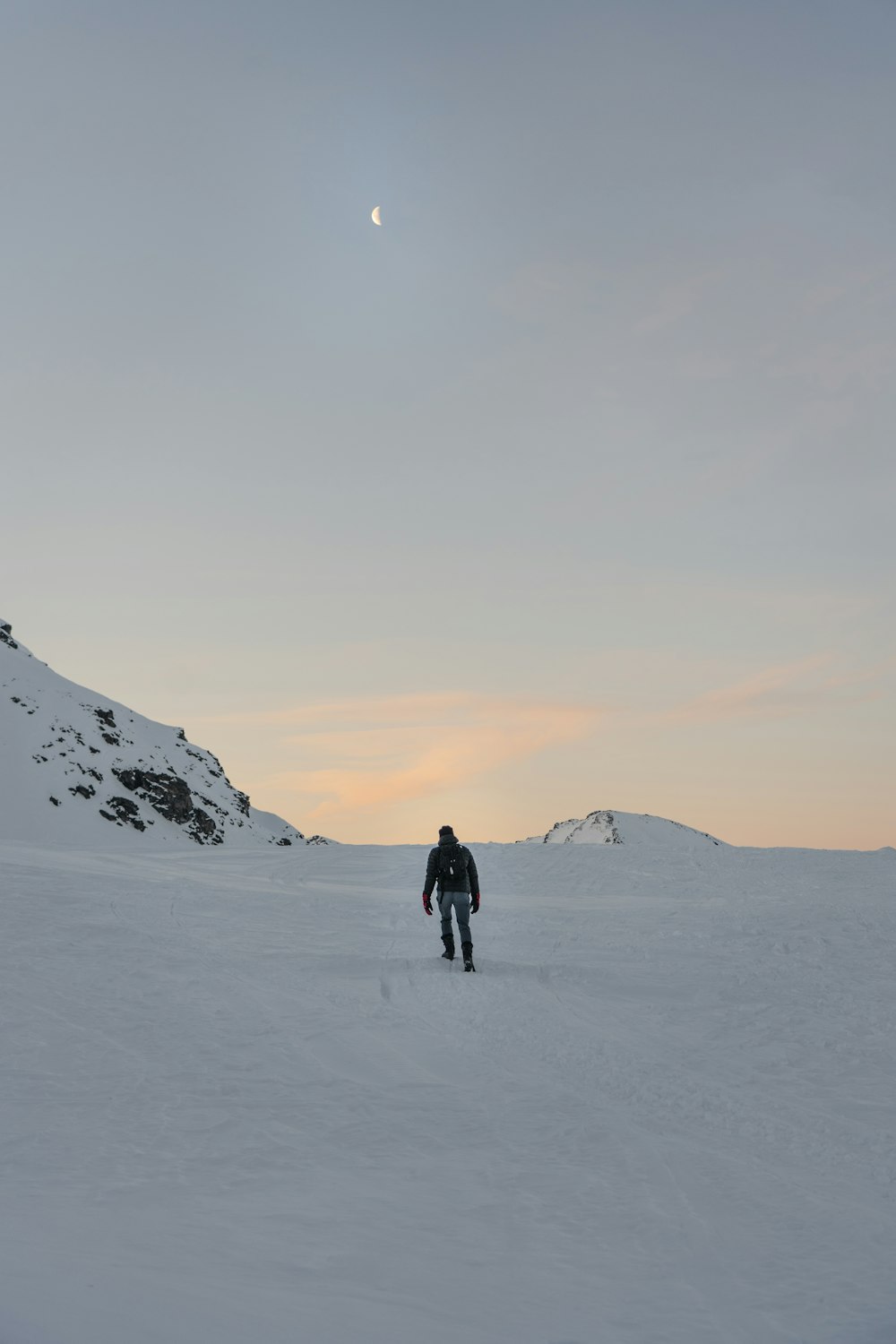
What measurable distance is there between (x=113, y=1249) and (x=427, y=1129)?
3.04m

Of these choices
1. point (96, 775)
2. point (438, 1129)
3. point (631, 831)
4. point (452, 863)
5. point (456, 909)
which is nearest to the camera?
point (438, 1129)

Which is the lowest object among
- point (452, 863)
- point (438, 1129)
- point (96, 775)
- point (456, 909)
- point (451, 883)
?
point (438, 1129)

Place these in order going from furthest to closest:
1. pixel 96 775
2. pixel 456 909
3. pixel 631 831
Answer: pixel 96 775, pixel 631 831, pixel 456 909

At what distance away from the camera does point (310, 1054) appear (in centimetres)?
922

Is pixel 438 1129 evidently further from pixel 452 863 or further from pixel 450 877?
pixel 452 863

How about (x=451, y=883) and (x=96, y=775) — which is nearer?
(x=451, y=883)

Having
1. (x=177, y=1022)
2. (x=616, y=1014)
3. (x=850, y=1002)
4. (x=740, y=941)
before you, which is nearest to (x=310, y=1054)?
(x=177, y=1022)

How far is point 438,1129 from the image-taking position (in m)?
7.64

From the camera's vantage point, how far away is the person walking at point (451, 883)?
13484mm

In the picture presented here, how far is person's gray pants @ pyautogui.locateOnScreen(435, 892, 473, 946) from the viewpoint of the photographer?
13.4m

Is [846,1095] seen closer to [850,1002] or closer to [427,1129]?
[850,1002]

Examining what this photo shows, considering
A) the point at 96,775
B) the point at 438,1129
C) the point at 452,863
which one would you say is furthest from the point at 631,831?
the point at 438,1129

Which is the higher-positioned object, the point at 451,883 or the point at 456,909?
the point at 451,883

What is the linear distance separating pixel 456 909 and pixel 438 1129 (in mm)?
5936
